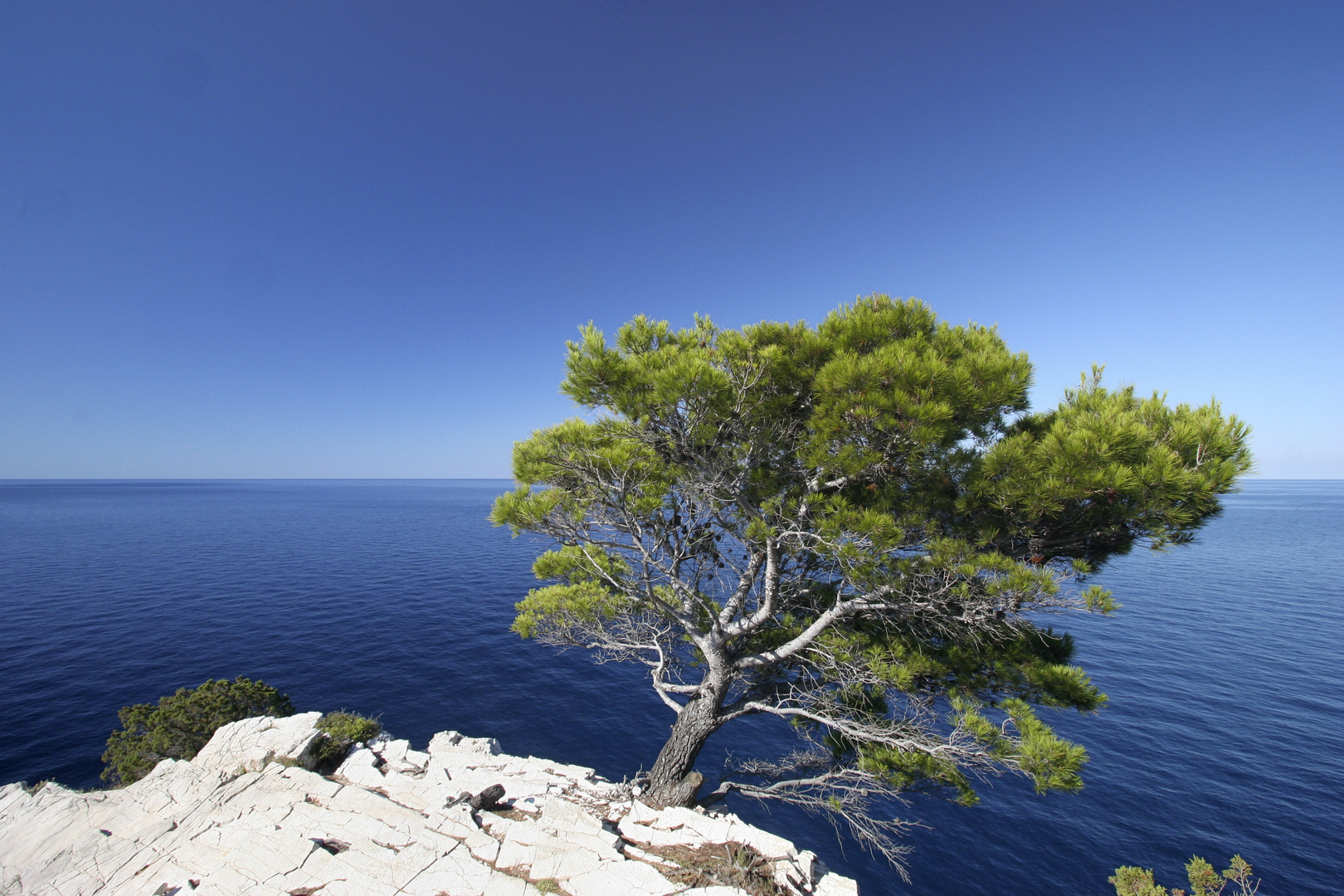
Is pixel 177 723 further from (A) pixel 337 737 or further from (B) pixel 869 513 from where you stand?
(B) pixel 869 513

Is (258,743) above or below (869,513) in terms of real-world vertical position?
below

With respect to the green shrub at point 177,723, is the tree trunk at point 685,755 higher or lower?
higher

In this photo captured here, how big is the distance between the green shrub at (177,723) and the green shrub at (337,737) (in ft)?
13.6

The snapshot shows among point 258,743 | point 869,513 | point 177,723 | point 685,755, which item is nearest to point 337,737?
point 258,743

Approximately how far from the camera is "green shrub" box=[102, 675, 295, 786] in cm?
1380

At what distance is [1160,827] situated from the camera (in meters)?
15.3

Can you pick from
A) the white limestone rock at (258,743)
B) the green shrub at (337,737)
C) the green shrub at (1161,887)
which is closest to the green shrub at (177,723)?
the white limestone rock at (258,743)

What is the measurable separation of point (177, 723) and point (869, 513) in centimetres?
2066

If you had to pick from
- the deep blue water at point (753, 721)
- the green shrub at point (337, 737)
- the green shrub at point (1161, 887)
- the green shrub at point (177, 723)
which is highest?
the green shrub at point (1161, 887)

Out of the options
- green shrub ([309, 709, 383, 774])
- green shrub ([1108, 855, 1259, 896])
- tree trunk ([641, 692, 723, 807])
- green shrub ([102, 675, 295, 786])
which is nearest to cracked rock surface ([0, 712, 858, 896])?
green shrub ([309, 709, 383, 774])

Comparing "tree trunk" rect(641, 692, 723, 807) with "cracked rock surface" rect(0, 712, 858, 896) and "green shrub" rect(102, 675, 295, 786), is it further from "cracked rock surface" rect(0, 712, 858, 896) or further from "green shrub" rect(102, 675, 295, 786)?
"green shrub" rect(102, 675, 295, 786)

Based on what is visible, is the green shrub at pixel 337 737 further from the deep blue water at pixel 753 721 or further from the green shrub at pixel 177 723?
the deep blue water at pixel 753 721

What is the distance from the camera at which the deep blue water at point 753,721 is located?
15.0 metres

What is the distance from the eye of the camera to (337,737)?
39.0ft
